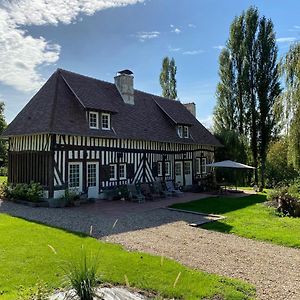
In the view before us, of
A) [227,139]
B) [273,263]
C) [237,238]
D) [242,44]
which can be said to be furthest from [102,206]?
[242,44]

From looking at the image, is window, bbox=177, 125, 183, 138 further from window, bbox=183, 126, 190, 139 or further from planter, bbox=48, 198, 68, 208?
planter, bbox=48, 198, 68, 208

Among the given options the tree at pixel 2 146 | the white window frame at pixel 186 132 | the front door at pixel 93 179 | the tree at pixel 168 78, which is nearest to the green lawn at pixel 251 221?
the front door at pixel 93 179

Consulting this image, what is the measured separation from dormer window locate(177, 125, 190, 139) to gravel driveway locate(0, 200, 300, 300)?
1040 centimetres

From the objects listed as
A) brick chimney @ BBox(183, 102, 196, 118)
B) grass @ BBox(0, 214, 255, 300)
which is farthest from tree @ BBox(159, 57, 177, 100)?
grass @ BBox(0, 214, 255, 300)

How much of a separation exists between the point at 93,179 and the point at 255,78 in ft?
61.2

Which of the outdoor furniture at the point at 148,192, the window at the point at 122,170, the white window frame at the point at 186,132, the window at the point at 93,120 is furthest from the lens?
the white window frame at the point at 186,132

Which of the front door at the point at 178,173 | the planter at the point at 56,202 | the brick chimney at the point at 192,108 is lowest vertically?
the planter at the point at 56,202

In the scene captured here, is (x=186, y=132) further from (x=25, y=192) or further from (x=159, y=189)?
(x=25, y=192)

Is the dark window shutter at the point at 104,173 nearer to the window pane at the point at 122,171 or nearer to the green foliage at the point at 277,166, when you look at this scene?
the window pane at the point at 122,171

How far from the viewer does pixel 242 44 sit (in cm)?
2841

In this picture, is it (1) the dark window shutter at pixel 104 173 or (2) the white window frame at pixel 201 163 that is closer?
(1) the dark window shutter at pixel 104 173

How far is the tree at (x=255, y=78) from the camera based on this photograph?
2795 cm

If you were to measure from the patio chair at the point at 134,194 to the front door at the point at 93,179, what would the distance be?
1.73 metres

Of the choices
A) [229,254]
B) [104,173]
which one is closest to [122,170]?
[104,173]
